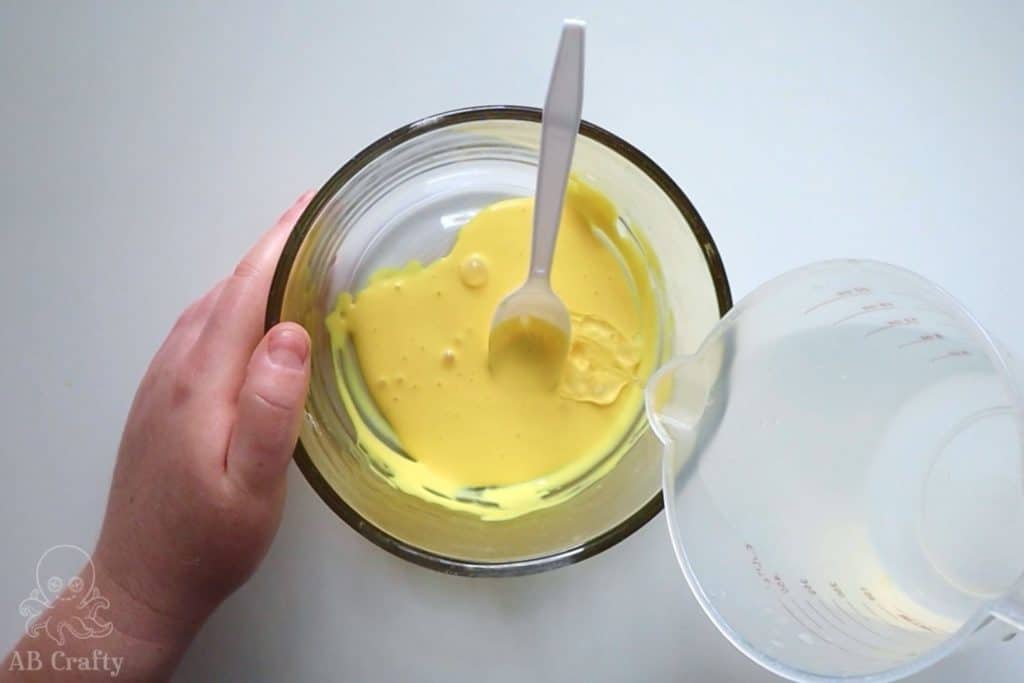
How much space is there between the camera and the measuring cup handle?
1.72ft

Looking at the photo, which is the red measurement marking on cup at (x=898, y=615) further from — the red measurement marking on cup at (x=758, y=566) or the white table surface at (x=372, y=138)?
the white table surface at (x=372, y=138)

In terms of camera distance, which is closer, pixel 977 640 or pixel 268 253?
pixel 977 640

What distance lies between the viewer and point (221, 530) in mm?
774

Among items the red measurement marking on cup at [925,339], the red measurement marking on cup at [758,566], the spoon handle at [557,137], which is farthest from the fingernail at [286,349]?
the red measurement marking on cup at [925,339]

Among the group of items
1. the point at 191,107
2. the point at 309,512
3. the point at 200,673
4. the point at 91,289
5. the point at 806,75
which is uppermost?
the point at 806,75

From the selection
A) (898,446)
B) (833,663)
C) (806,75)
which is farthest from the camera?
(806,75)

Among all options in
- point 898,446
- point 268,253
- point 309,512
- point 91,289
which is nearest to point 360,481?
point 309,512

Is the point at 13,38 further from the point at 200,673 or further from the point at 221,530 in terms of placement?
the point at 200,673

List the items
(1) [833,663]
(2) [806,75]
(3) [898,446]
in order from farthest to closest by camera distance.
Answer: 1. (2) [806,75]
2. (3) [898,446]
3. (1) [833,663]

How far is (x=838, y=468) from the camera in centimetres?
76

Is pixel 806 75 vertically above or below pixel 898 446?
above

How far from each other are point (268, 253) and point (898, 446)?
23.6 inches

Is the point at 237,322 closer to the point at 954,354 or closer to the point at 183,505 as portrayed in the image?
the point at 183,505

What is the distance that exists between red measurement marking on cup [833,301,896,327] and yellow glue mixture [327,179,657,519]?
0.19 meters
